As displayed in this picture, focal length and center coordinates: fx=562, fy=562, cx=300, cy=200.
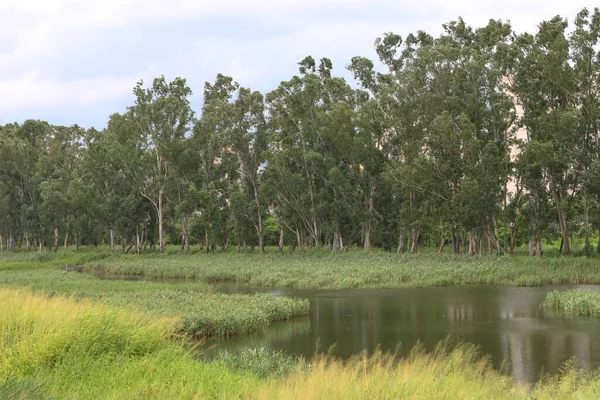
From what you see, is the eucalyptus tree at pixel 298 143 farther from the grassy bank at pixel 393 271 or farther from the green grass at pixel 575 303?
the green grass at pixel 575 303

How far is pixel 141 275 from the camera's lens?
4638 centimetres

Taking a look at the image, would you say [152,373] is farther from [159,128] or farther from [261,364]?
[159,128]

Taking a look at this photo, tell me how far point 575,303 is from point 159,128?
44.4 metres

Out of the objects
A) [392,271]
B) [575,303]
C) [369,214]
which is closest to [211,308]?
[575,303]

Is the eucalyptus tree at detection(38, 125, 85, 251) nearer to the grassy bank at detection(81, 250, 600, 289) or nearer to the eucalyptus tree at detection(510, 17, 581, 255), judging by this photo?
the grassy bank at detection(81, 250, 600, 289)

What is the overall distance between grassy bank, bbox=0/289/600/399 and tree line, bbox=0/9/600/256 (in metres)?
29.5

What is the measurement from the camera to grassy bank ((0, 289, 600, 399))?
26.8ft

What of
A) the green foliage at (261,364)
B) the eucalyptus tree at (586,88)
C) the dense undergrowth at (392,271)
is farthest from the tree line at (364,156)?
the green foliage at (261,364)

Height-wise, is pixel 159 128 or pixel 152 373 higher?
pixel 159 128

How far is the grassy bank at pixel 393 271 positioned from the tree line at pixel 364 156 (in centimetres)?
510

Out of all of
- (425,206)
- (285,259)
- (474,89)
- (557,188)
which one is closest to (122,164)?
(285,259)

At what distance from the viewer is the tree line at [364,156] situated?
3847 centimetres

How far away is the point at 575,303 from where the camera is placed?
2214 cm

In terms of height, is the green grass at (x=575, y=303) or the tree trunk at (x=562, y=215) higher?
the tree trunk at (x=562, y=215)
